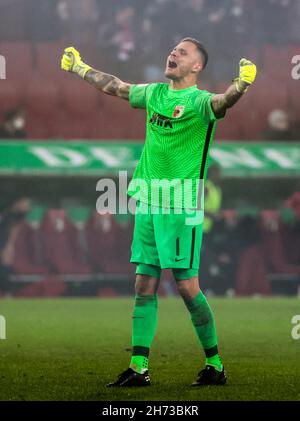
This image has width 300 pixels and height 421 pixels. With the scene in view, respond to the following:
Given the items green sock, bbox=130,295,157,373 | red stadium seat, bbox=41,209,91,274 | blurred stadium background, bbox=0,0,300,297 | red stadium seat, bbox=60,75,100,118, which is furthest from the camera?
red stadium seat, bbox=60,75,100,118

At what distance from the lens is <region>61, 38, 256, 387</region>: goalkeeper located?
5637mm

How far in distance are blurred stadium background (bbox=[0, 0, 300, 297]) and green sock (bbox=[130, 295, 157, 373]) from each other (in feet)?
36.6

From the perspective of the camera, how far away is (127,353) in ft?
25.0

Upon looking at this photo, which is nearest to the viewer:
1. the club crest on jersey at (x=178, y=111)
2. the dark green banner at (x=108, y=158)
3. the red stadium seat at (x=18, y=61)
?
the club crest on jersey at (x=178, y=111)

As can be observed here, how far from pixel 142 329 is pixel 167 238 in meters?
0.53

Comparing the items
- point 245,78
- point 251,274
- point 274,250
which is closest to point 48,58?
point 274,250

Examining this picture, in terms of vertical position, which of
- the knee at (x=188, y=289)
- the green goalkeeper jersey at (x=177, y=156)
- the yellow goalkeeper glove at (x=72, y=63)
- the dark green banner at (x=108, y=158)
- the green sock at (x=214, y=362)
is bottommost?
the green sock at (x=214, y=362)

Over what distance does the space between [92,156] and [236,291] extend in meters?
3.99

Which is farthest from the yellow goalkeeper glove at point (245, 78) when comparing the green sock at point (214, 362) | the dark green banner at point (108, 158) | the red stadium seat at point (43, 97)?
the red stadium seat at point (43, 97)

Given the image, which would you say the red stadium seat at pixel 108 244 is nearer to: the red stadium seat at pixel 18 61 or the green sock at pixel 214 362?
the red stadium seat at pixel 18 61

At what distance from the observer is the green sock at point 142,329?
5590mm

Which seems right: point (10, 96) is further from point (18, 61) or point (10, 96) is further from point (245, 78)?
point (245, 78)

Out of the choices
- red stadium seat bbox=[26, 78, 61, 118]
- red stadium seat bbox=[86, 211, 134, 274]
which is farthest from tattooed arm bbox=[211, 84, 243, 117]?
red stadium seat bbox=[26, 78, 61, 118]

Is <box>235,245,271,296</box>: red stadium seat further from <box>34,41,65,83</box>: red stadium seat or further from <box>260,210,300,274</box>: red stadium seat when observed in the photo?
<box>34,41,65,83</box>: red stadium seat
